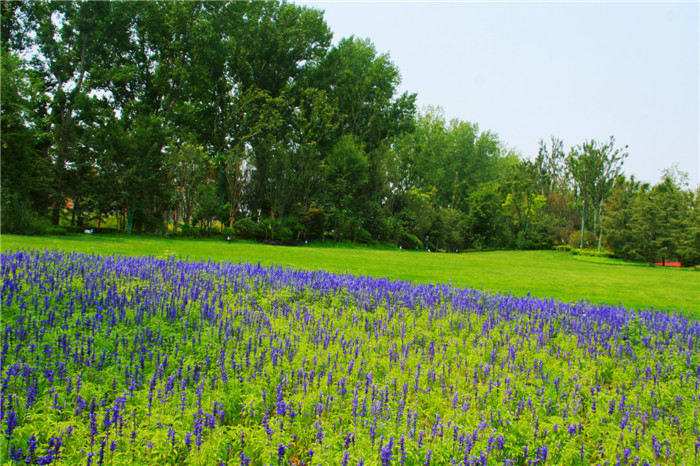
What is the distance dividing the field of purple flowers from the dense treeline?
58.7 feet

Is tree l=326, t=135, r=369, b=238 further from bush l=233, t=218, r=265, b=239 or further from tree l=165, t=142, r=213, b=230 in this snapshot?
tree l=165, t=142, r=213, b=230

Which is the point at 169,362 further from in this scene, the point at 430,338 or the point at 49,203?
the point at 49,203

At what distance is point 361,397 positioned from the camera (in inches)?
155

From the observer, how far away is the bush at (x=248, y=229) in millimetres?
31094

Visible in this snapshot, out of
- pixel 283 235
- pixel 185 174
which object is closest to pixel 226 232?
pixel 283 235

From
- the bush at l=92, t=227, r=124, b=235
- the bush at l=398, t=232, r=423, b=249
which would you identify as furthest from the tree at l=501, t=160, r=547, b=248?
the bush at l=92, t=227, r=124, b=235

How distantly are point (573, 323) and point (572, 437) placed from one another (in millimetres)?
4291

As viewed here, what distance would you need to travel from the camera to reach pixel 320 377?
4605mm

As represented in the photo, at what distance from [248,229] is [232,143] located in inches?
420

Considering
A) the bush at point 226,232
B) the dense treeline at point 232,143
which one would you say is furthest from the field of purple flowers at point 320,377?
the bush at point 226,232

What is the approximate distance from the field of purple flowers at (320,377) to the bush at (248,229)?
889 inches

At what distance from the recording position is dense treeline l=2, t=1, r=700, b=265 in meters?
25.6

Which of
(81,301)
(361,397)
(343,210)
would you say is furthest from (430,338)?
(343,210)

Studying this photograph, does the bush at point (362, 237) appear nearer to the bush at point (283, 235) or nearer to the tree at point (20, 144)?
the bush at point (283, 235)
